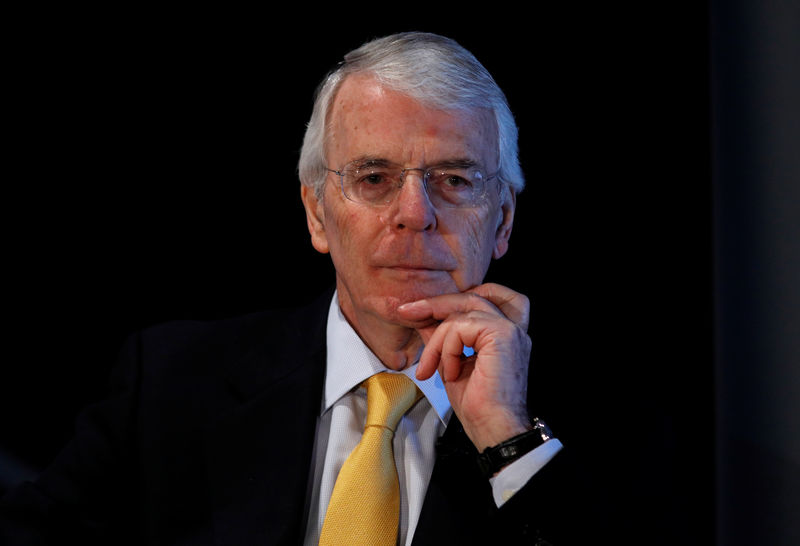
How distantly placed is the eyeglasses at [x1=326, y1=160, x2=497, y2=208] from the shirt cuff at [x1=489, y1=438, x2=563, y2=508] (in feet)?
2.09

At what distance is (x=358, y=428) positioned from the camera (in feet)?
6.29

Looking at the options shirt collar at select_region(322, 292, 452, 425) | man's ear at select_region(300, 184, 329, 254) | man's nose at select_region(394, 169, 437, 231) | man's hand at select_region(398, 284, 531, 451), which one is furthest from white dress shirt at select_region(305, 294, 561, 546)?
man's nose at select_region(394, 169, 437, 231)

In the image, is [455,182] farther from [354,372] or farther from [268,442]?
[268,442]

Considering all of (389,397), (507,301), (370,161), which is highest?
(370,161)

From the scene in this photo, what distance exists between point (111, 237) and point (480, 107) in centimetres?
123

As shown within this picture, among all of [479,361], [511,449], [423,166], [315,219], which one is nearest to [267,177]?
[315,219]

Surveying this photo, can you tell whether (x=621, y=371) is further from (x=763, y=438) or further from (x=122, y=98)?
(x=122, y=98)

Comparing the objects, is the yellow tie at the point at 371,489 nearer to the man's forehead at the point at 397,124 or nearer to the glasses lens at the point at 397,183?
the glasses lens at the point at 397,183

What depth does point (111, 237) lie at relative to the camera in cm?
234

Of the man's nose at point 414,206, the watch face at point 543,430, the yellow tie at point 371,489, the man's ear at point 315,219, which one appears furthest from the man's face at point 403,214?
the watch face at point 543,430

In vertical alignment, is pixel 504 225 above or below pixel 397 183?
below

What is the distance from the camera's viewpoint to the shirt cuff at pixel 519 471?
1.66 meters

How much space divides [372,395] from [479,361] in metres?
0.30

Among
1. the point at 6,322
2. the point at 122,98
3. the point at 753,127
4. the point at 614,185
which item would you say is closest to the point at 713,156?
the point at 753,127
